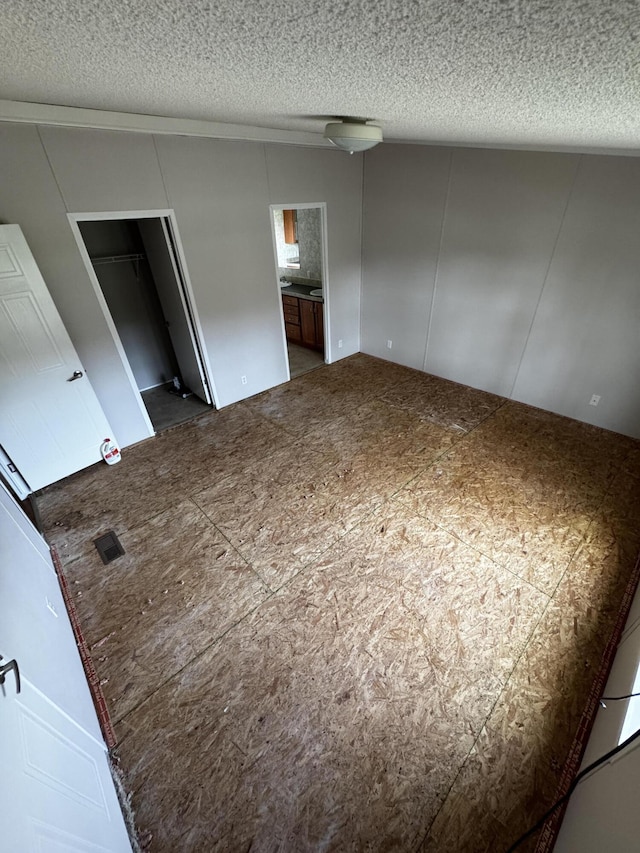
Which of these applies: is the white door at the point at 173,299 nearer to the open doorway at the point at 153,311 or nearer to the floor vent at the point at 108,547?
the open doorway at the point at 153,311

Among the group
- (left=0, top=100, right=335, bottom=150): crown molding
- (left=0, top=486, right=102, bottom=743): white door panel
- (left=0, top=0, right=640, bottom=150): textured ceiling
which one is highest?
(left=0, top=100, right=335, bottom=150): crown molding

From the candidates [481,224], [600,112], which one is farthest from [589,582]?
[481,224]

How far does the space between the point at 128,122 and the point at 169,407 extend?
285 centimetres

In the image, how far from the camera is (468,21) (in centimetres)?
50

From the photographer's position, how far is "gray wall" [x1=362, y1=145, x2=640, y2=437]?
3.20 meters

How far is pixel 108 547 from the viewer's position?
2.72m

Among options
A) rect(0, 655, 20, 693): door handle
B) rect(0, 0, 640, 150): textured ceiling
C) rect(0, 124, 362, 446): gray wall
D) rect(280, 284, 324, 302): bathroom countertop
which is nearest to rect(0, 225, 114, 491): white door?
rect(0, 124, 362, 446): gray wall

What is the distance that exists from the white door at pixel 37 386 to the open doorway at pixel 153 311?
660mm

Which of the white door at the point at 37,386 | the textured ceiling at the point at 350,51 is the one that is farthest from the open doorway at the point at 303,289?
the textured ceiling at the point at 350,51

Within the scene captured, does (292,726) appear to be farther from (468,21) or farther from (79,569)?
(468,21)

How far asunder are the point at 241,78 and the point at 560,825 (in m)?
3.03

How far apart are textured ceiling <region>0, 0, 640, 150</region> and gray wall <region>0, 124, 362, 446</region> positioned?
5.70 ft

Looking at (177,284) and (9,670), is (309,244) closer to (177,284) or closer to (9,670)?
(177,284)

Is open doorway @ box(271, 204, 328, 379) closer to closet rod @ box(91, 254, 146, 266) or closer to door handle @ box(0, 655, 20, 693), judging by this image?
closet rod @ box(91, 254, 146, 266)
